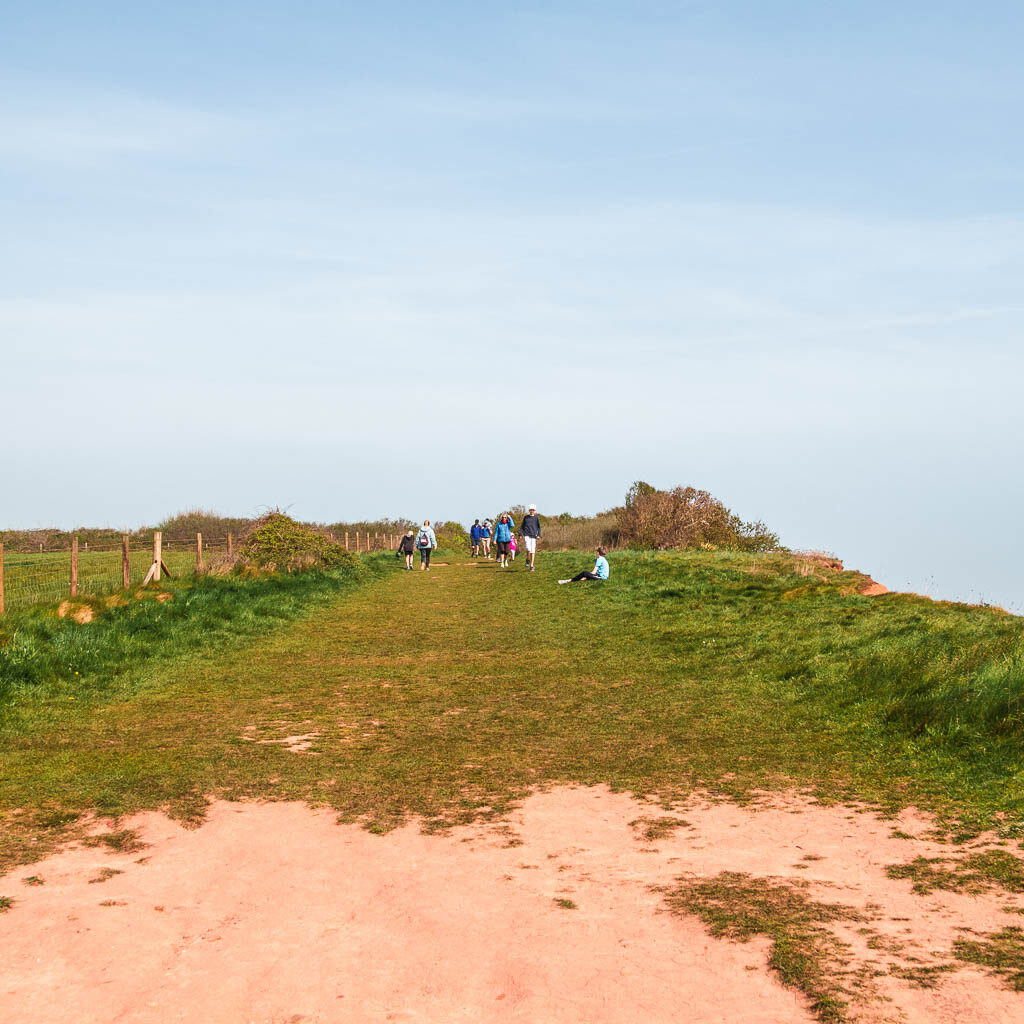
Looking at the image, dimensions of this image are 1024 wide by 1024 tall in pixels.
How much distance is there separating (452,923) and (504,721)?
192 inches

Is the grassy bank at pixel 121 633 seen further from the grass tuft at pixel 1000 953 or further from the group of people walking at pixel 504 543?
the grass tuft at pixel 1000 953

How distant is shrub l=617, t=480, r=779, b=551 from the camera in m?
41.3

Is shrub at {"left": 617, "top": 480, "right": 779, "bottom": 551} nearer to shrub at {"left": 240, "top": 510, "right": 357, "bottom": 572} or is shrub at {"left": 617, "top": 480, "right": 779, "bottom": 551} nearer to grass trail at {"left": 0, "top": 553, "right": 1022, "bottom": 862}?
shrub at {"left": 240, "top": 510, "right": 357, "bottom": 572}

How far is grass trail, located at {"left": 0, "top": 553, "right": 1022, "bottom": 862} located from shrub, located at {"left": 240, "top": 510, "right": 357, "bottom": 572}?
12.1 metres

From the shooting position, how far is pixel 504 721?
9836 mm

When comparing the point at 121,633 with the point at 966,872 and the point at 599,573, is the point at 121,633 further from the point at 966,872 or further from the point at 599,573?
the point at 599,573

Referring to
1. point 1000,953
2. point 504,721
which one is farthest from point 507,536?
point 1000,953

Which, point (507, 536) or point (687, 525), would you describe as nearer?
point (507, 536)

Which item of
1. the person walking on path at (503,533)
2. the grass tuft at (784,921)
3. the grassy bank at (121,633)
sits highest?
the person walking on path at (503,533)

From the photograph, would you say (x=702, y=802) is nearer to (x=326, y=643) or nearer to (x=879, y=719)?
(x=879, y=719)

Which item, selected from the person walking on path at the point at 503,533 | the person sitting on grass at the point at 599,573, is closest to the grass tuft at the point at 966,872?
the person sitting on grass at the point at 599,573

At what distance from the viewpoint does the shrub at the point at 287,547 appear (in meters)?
29.0

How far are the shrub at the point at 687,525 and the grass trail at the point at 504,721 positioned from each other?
2406 cm

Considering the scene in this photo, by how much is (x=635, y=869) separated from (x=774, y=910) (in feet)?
3.14
